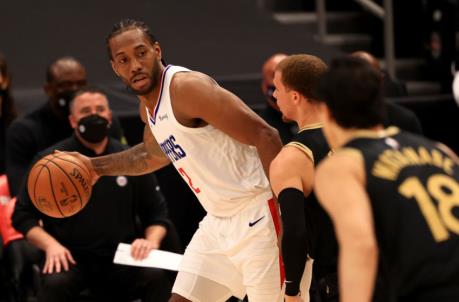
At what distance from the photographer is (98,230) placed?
606cm

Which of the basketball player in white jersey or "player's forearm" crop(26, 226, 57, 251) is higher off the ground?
the basketball player in white jersey

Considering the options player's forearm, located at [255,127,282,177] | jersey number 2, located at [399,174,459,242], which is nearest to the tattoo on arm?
player's forearm, located at [255,127,282,177]

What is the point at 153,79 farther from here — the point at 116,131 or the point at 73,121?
the point at 116,131

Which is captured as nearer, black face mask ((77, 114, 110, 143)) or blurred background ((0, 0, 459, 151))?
black face mask ((77, 114, 110, 143))

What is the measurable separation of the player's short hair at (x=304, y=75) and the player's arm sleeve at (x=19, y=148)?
2.98 metres

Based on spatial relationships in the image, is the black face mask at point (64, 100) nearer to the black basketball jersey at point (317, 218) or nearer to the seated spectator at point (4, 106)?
the seated spectator at point (4, 106)

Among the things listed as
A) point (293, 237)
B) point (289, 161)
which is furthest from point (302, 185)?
point (293, 237)

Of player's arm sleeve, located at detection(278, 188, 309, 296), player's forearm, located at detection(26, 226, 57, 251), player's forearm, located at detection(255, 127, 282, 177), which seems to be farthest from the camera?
player's forearm, located at detection(26, 226, 57, 251)

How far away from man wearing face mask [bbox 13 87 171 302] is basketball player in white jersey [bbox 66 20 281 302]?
57.0 inches

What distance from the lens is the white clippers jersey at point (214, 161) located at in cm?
426

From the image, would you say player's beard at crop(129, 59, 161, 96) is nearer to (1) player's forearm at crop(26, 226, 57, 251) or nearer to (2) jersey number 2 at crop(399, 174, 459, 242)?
(2) jersey number 2 at crop(399, 174, 459, 242)

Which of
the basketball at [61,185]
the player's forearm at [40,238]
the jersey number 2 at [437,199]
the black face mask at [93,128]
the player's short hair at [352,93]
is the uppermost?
the player's short hair at [352,93]

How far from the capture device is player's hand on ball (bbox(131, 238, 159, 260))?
5746 mm

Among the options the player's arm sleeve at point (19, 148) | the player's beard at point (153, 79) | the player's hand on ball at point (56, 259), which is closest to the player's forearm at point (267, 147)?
the player's beard at point (153, 79)
